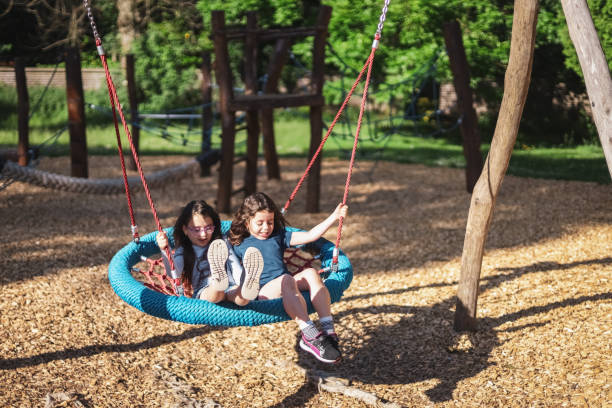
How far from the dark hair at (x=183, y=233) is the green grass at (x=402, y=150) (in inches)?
198

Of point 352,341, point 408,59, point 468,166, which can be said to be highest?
point 408,59

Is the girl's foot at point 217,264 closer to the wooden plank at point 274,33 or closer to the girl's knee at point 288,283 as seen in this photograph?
the girl's knee at point 288,283

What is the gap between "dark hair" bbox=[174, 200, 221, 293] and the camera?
129 inches

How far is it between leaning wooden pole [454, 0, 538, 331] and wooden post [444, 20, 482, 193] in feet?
12.3

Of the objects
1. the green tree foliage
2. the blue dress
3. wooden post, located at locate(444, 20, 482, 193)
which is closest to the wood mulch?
the blue dress

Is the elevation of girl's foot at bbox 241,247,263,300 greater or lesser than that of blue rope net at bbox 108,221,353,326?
greater

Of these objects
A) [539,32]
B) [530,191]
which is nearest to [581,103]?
[539,32]

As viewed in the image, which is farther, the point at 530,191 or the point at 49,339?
the point at 530,191

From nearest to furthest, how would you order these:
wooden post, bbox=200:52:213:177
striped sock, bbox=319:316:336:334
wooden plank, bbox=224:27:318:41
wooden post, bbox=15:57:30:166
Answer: striped sock, bbox=319:316:336:334 < wooden plank, bbox=224:27:318:41 < wooden post, bbox=15:57:30:166 < wooden post, bbox=200:52:213:177

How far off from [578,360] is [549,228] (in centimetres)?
294

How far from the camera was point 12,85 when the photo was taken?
511 inches

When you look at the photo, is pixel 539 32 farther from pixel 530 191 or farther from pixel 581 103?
pixel 530 191

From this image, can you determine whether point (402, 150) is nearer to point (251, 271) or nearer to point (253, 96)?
point (253, 96)

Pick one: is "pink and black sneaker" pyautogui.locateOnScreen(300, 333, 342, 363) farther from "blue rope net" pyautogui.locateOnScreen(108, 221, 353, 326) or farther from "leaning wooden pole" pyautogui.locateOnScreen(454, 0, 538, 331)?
"leaning wooden pole" pyautogui.locateOnScreen(454, 0, 538, 331)
